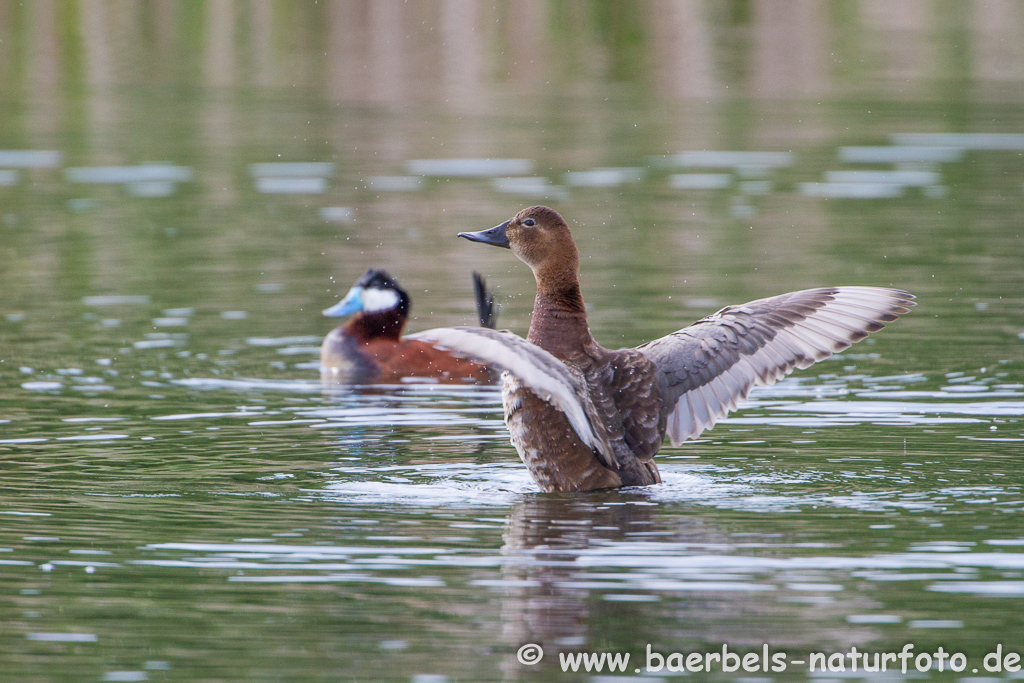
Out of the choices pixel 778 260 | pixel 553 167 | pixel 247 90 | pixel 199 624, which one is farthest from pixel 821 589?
pixel 247 90

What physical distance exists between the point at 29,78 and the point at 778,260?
65.5 ft

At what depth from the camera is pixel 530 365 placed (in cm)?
647

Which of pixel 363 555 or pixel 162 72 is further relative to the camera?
pixel 162 72

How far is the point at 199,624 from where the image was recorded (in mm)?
5645

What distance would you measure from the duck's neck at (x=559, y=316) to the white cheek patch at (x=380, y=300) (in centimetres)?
422

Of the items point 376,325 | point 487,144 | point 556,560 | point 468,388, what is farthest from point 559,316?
point 487,144

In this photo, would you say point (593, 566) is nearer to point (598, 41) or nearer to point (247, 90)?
point (247, 90)

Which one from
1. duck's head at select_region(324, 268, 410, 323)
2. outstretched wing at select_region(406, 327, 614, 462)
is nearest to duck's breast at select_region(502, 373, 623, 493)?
outstretched wing at select_region(406, 327, 614, 462)

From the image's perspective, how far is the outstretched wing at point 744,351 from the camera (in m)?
7.68

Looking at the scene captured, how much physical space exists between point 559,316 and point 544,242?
1.30ft

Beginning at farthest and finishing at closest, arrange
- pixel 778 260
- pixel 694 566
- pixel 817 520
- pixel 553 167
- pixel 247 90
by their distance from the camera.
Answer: pixel 247 90 < pixel 553 167 < pixel 778 260 < pixel 817 520 < pixel 694 566

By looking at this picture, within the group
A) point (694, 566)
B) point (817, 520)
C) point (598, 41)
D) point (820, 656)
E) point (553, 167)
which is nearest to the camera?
point (820, 656)

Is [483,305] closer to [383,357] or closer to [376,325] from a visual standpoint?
[383,357]

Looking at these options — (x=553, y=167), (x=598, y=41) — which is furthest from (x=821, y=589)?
(x=598, y=41)
